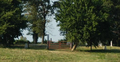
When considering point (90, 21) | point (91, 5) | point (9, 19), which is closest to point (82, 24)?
point (90, 21)

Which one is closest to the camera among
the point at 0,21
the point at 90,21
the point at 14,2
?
the point at 90,21

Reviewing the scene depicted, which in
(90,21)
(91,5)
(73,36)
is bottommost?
(73,36)

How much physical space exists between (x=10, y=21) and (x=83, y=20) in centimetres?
1263

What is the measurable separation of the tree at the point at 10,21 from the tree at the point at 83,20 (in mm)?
7626

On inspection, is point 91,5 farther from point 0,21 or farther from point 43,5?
point 43,5

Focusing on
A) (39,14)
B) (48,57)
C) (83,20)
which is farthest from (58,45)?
(39,14)

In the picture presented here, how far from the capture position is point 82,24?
2914cm

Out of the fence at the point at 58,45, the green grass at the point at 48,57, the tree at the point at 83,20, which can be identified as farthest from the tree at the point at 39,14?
the green grass at the point at 48,57

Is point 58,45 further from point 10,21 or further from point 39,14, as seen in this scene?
point 39,14

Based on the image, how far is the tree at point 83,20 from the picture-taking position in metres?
28.4

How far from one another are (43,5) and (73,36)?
31.7m

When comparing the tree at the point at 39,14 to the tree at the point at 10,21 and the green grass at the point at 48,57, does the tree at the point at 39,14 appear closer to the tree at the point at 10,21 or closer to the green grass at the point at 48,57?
the tree at the point at 10,21

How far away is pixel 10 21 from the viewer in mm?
33750

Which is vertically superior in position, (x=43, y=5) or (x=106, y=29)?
(x=43, y=5)
